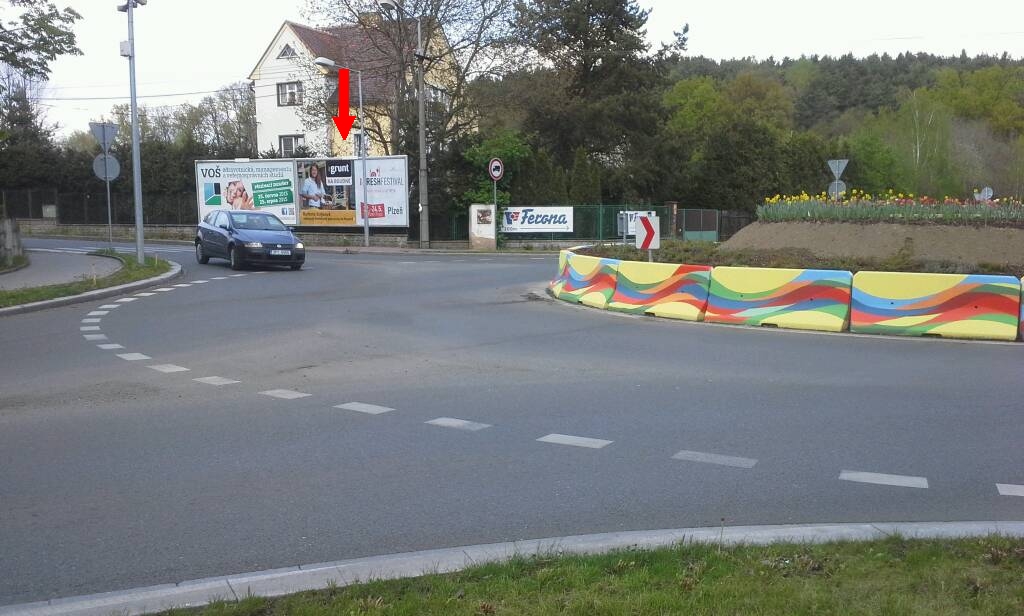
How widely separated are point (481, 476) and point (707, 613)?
97.6 inches

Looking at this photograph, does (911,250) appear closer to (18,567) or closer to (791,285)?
(791,285)

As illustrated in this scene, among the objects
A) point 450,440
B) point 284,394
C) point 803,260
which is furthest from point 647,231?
point 450,440

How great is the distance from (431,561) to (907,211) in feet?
46.5

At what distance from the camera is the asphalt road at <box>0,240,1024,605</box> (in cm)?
470

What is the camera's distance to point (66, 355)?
34.1 ft

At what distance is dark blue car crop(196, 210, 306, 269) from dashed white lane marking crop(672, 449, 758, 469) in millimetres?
17347

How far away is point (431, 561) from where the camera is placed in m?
4.06

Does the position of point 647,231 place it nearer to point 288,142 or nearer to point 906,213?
point 906,213

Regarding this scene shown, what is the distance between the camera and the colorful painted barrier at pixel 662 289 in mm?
13445

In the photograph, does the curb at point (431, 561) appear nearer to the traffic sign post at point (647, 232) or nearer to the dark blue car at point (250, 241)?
the traffic sign post at point (647, 232)

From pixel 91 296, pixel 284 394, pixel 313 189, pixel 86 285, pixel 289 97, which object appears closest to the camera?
pixel 284 394

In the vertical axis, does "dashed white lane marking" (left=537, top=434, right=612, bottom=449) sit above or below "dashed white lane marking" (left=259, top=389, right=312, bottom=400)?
below

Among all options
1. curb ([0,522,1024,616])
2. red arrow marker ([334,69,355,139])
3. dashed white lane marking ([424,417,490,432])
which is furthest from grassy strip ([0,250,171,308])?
red arrow marker ([334,69,355,139])

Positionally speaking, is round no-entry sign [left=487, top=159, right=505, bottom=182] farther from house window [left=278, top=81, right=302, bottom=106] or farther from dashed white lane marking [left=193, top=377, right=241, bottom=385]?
house window [left=278, top=81, right=302, bottom=106]
